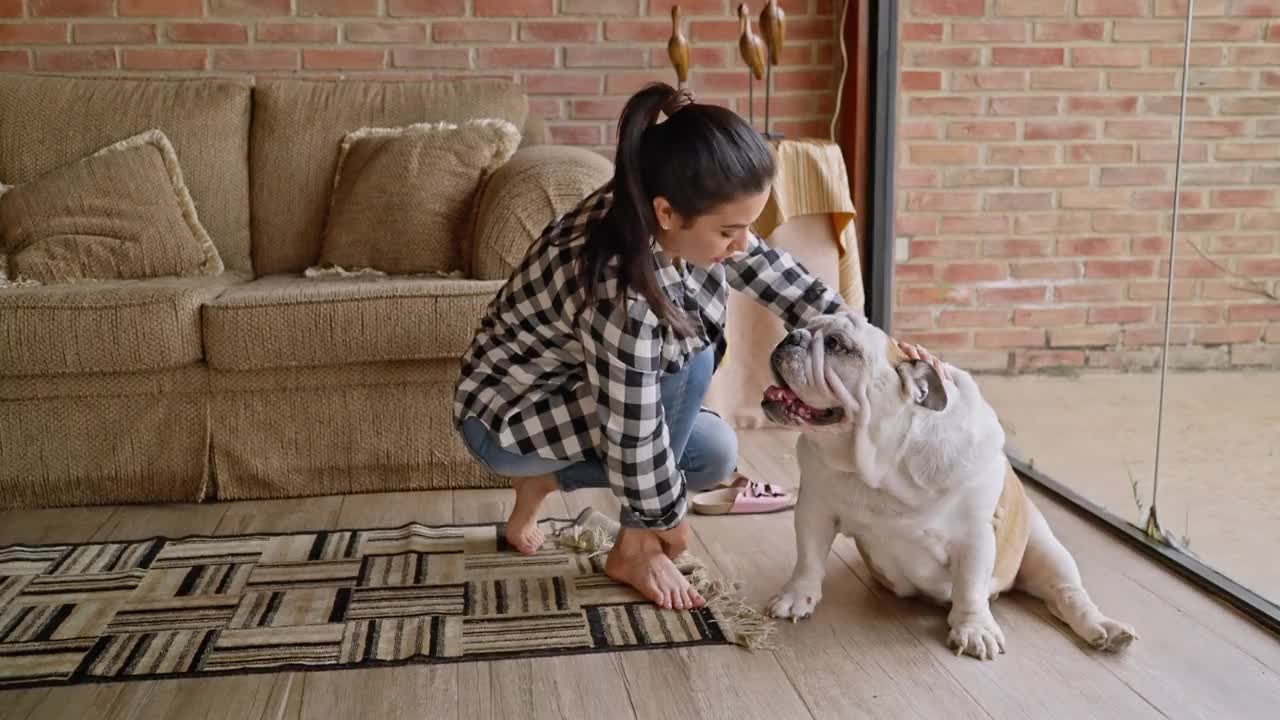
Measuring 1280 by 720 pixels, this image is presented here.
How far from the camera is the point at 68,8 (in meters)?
3.29

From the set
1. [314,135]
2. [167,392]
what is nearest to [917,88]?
[314,135]

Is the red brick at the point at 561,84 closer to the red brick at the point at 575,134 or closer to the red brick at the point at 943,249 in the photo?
the red brick at the point at 575,134

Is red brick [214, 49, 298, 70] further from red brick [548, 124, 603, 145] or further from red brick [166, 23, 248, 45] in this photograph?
red brick [548, 124, 603, 145]

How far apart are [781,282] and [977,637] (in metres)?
0.65

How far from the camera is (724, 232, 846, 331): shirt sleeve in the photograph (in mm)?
1963

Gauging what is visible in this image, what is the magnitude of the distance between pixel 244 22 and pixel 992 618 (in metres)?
2.66

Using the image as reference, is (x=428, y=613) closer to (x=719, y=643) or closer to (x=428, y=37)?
(x=719, y=643)

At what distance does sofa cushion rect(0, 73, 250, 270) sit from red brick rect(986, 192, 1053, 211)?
A: 6.42 feet

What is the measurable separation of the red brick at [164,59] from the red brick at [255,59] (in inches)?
1.8

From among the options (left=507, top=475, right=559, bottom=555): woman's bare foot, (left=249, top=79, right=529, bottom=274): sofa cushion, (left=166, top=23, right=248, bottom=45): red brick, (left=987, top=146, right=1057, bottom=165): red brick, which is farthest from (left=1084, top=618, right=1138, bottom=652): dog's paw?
(left=166, top=23, right=248, bottom=45): red brick

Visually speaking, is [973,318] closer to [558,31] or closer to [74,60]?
[558,31]

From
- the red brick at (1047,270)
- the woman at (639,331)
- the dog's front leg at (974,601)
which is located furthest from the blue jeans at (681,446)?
the red brick at (1047,270)

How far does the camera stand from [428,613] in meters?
1.87

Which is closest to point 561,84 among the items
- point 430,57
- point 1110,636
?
point 430,57
